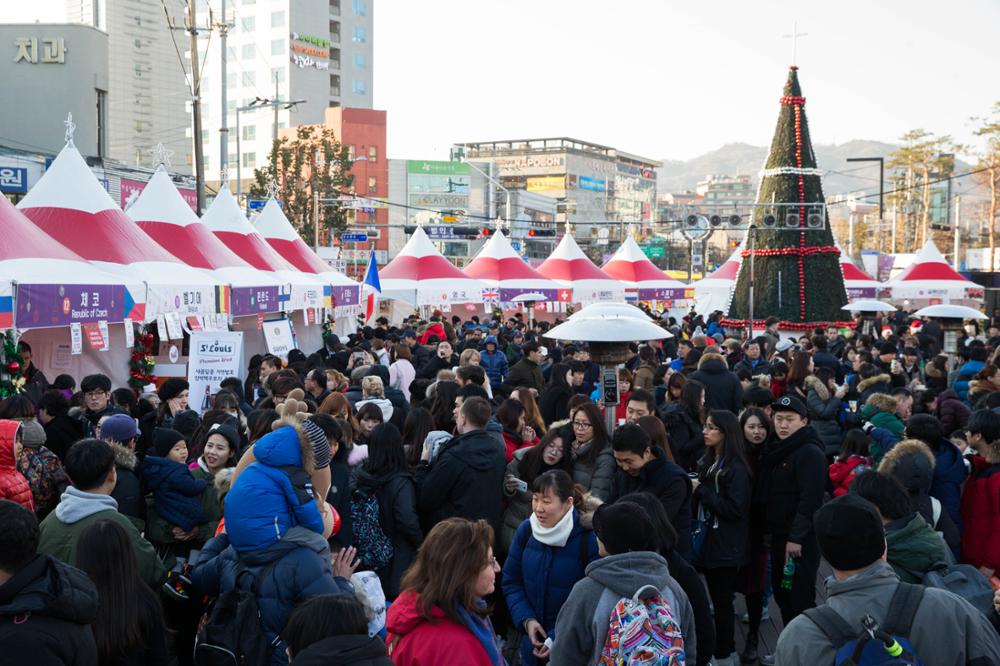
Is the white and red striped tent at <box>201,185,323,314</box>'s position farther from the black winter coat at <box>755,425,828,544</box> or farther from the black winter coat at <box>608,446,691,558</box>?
the black winter coat at <box>608,446,691,558</box>

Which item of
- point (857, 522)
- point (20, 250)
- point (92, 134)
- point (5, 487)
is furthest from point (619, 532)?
point (92, 134)

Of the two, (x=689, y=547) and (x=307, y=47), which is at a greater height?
(x=307, y=47)

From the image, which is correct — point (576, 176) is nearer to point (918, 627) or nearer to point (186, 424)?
point (186, 424)

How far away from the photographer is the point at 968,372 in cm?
1022

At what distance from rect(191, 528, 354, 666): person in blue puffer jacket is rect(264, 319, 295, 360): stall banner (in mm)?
9181

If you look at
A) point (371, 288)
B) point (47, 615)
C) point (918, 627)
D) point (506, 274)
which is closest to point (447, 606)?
point (47, 615)

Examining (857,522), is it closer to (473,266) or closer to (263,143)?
(473,266)

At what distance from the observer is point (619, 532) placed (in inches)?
139

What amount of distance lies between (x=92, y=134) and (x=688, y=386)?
990 inches

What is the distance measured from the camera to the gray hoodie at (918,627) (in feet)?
9.39

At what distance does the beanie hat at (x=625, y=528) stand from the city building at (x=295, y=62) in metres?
79.0

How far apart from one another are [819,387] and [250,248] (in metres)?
11.4

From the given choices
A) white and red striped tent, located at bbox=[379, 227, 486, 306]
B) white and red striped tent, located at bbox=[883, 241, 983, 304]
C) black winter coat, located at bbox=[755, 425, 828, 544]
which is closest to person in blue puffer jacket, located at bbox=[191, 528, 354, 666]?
black winter coat, located at bbox=[755, 425, 828, 544]

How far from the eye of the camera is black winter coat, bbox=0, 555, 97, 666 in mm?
3043
